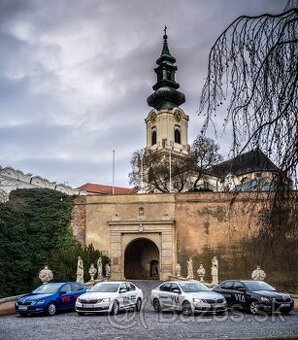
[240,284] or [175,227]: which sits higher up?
[175,227]

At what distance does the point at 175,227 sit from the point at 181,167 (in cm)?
1349

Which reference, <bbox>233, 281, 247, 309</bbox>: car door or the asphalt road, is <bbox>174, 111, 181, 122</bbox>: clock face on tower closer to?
<bbox>233, 281, 247, 309</bbox>: car door

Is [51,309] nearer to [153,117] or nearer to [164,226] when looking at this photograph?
[164,226]

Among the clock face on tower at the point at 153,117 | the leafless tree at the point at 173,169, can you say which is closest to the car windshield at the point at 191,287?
the leafless tree at the point at 173,169

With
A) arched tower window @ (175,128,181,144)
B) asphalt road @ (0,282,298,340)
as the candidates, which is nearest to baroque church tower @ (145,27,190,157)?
arched tower window @ (175,128,181,144)

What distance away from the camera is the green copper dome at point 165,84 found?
68.2m

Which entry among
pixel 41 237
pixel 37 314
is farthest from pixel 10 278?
pixel 37 314

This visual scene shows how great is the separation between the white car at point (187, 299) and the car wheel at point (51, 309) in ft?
11.9

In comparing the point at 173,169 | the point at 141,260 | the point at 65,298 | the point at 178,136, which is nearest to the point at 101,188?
the point at 178,136

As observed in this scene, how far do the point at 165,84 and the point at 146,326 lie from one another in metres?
57.9

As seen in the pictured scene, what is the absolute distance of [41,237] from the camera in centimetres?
3734

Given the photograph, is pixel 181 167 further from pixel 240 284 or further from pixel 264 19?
pixel 264 19

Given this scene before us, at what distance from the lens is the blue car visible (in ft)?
55.2

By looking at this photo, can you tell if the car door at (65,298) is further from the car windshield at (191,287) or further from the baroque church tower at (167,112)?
the baroque church tower at (167,112)
